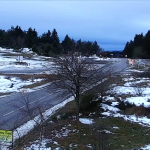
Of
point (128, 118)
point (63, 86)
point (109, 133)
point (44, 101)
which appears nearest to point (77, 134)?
point (109, 133)

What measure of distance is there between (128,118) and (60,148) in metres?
6.31

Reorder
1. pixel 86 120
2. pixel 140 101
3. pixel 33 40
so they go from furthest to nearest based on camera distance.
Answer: pixel 33 40, pixel 140 101, pixel 86 120

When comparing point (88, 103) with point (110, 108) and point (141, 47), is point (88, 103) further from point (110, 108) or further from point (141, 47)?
point (141, 47)

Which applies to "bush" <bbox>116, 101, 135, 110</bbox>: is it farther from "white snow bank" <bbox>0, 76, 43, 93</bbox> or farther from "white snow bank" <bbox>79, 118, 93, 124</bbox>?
"white snow bank" <bbox>0, 76, 43, 93</bbox>

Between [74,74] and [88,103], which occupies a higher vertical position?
[74,74]

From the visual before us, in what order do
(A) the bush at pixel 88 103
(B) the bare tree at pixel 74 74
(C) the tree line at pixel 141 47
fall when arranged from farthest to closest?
(C) the tree line at pixel 141 47 → (A) the bush at pixel 88 103 → (B) the bare tree at pixel 74 74

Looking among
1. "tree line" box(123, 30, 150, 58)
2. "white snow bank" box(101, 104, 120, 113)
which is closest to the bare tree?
"white snow bank" box(101, 104, 120, 113)

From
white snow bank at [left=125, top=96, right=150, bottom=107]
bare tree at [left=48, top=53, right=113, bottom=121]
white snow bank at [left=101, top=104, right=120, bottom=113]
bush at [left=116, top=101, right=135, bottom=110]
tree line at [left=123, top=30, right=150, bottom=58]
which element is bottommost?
white snow bank at [left=101, top=104, right=120, bottom=113]

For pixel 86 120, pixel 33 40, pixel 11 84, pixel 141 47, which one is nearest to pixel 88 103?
pixel 86 120

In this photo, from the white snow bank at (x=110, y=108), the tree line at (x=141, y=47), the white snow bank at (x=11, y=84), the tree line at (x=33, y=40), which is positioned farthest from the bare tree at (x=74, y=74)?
the tree line at (x=141, y=47)

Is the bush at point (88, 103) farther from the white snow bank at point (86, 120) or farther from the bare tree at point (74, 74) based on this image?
the bare tree at point (74, 74)

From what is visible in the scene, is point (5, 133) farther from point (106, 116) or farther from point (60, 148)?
point (106, 116)

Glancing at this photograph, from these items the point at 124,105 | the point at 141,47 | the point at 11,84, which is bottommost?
the point at 11,84

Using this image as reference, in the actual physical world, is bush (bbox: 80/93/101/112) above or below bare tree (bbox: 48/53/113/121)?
below
